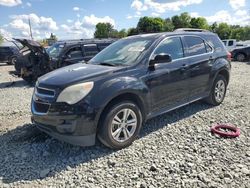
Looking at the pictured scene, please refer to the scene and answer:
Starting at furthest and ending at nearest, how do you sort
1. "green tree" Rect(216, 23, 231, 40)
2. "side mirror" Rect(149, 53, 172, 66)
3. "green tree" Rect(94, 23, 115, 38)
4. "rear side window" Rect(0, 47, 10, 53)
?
"green tree" Rect(94, 23, 115, 38)
"green tree" Rect(216, 23, 231, 40)
"rear side window" Rect(0, 47, 10, 53)
"side mirror" Rect(149, 53, 172, 66)

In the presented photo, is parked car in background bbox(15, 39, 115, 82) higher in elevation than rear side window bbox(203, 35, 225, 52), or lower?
lower

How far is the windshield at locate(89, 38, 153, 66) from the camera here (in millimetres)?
4732

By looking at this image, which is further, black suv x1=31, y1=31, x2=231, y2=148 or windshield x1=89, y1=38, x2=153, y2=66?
windshield x1=89, y1=38, x2=153, y2=66

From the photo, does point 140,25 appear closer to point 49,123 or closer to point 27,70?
point 27,70

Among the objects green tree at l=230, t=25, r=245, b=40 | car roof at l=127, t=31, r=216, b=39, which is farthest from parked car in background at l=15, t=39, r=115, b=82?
green tree at l=230, t=25, r=245, b=40

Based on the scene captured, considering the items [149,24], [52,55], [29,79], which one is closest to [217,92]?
[52,55]

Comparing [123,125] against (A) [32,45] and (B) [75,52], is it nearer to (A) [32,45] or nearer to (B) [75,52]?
(B) [75,52]

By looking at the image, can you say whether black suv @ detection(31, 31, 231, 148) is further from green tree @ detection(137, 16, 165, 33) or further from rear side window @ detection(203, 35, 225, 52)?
green tree @ detection(137, 16, 165, 33)

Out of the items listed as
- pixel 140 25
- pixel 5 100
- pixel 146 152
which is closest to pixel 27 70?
pixel 5 100

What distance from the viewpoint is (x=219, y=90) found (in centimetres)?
648

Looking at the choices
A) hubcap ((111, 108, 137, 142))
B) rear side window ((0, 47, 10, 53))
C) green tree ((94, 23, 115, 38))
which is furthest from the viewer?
green tree ((94, 23, 115, 38))

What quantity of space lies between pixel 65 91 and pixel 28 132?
5.68 ft

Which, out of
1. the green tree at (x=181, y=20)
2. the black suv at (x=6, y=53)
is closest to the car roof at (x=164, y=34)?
the black suv at (x=6, y=53)

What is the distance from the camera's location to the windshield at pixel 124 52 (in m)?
4.73
